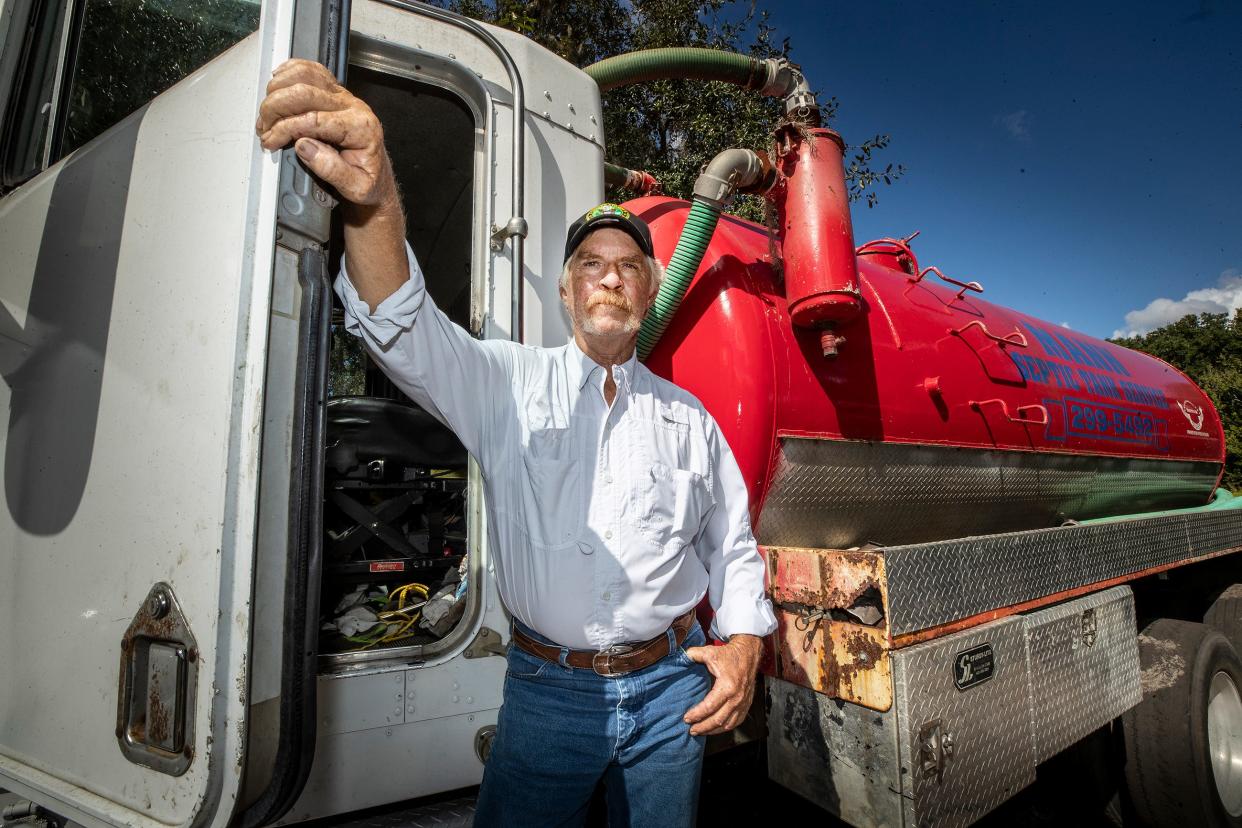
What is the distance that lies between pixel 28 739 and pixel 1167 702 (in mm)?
3932

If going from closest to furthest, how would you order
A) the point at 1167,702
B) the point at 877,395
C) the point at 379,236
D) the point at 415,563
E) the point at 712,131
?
the point at 379,236 → the point at 415,563 → the point at 877,395 → the point at 1167,702 → the point at 712,131

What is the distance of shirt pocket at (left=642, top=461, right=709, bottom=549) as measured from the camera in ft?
4.89

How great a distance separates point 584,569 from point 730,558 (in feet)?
1.38

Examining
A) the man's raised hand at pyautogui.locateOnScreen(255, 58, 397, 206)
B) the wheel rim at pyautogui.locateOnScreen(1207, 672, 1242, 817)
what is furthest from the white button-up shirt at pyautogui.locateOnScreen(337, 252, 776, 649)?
the wheel rim at pyautogui.locateOnScreen(1207, 672, 1242, 817)

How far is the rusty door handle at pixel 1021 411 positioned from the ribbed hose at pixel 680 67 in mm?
1642

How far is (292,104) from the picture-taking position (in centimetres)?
104

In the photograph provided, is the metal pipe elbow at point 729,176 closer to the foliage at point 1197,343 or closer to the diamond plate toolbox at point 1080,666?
the diamond plate toolbox at point 1080,666

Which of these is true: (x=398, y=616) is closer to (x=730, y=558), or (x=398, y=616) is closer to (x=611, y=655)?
(x=611, y=655)

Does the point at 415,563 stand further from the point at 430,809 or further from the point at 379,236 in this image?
the point at 379,236

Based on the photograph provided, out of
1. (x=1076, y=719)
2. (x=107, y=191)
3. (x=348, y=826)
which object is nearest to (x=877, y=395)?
(x=1076, y=719)

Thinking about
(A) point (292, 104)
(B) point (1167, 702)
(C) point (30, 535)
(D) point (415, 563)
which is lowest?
(B) point (1167, 702)

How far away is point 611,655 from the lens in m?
1.42

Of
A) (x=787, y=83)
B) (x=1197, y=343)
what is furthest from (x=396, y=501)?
(x=1197, y=343)

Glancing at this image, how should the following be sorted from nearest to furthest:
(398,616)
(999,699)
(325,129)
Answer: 1. (325,129)
2. (999,699)
3. (398,616)
